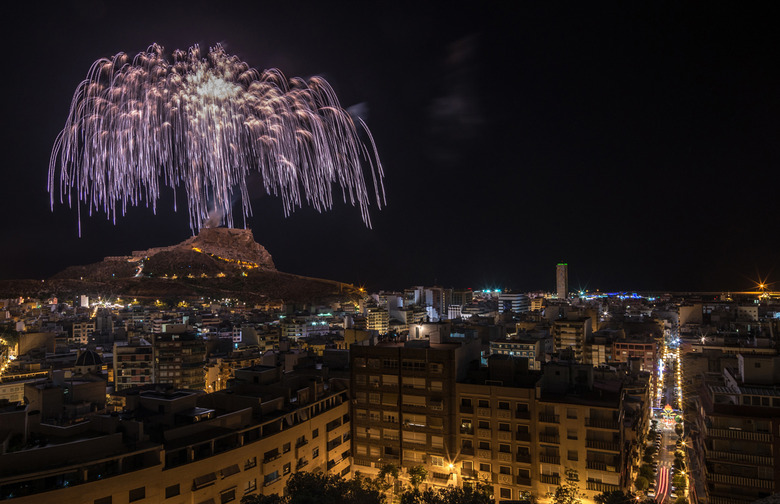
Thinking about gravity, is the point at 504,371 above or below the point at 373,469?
above

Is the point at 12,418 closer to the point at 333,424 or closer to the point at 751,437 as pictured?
the point at 333,424

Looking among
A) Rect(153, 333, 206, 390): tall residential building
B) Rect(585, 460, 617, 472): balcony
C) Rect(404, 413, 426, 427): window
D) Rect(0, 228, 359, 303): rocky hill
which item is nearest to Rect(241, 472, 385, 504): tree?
Rect(404, 413, 426, 427): window

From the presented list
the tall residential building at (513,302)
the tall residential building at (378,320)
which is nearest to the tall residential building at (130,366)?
the tall residential building at (378,320)

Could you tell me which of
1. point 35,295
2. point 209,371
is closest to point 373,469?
point 209,371

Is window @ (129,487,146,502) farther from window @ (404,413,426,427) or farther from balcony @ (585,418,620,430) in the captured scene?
balcony @ (585,418,620,430)

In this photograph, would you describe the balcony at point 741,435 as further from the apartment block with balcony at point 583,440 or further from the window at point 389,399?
the window at point 389,399

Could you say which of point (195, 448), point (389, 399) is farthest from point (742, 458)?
point (195, 448)
